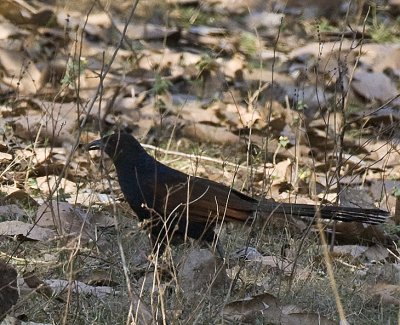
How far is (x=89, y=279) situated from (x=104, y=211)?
1138mm

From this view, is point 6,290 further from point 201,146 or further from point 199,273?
point 201,146

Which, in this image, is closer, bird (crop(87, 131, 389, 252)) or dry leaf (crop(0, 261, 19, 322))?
dry leaf (crop(0, 261, 19, 322))

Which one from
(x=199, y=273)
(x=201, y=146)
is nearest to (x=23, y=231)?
(x=199, y=273)

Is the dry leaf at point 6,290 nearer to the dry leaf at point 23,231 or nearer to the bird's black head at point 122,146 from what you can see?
the dry leaf at point 23,231

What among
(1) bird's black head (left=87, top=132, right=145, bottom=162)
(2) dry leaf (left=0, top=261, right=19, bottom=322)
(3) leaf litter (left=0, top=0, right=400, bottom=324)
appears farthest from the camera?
(1) bird's black head (left=87, top=132, right=145, bottom=162)

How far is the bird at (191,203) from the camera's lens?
468 centimetres

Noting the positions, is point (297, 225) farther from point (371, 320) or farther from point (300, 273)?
point (371, 320)

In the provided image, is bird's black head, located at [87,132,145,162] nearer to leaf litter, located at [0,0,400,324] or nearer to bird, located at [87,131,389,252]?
bird, located at [87,131,389,252]

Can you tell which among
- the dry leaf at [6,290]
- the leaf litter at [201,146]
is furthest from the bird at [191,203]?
the dry leaf at [6,290]

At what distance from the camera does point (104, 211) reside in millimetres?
5398

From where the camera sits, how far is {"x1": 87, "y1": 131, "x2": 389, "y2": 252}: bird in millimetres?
4676

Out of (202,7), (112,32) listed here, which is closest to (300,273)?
(112,32)

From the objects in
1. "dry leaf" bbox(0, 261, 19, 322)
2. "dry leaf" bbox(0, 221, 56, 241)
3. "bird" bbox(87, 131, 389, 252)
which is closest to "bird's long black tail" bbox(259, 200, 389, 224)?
"bird" bbox(87, 131, 389, 252)

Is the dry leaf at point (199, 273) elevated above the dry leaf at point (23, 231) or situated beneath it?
elevated above
